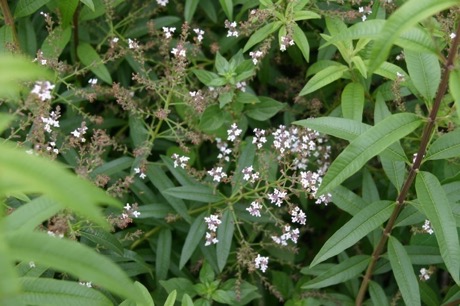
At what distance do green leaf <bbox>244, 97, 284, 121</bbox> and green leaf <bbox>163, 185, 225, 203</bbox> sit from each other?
1.83 ft

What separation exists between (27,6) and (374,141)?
2.05 meters

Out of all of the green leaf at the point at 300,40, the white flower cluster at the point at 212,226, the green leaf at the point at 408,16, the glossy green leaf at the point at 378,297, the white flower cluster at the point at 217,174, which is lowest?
the glossy green leaf at the point at 378,297

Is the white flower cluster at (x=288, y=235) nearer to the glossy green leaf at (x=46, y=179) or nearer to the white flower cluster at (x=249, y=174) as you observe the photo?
the white flower cluster at (x=249, y=174)

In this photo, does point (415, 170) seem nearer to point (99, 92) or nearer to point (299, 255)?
point (299, 255)

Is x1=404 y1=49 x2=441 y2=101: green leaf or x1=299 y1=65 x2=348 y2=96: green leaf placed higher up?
x1=299 y1=65 x2=348 y2=96: green leaf

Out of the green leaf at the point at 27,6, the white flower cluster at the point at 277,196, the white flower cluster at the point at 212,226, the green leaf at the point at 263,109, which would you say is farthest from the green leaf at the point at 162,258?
the green leaf at the point at 27,6

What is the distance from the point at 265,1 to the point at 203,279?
1513 millimetres

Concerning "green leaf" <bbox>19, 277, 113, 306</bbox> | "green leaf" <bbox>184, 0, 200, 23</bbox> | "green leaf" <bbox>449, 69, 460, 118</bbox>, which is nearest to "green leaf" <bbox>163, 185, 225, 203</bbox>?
"green leaf" <bbox>19, 277, 113, 306</bbox>

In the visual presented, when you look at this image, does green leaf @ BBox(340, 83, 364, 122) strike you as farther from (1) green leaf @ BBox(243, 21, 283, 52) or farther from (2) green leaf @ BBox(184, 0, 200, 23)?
(2) green leaf @ BBox(184, 0, 200, 23)

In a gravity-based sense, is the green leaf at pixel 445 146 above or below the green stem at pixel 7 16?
below

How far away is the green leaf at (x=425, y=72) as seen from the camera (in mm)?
2713

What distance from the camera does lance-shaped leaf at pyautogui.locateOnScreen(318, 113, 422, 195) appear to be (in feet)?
8.17

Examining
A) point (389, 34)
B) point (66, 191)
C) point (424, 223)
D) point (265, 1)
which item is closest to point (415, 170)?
point (424, 223)

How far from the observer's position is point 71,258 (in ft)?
5.72
